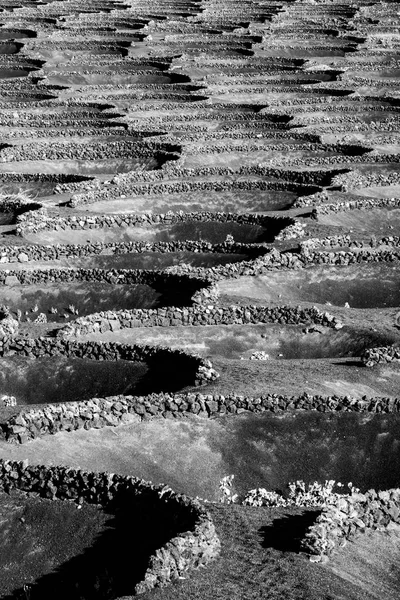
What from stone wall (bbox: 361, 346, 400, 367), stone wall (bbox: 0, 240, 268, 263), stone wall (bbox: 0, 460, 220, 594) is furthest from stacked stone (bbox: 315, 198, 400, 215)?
stone wall (bbox: 0, 460, 220, 594)

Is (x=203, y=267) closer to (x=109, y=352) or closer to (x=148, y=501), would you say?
(x=109, y=352)

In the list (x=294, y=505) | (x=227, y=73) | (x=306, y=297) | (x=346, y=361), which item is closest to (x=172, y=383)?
(x=346, y=361)

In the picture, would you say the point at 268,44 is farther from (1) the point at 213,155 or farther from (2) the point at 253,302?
(2) the point at 253,302

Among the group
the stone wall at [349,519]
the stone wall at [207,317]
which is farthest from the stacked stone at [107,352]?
the stone wall at [349,519]

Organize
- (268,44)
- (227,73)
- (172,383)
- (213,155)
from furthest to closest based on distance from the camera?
(268,44) → (227,73) → (213,155) → (172,383)

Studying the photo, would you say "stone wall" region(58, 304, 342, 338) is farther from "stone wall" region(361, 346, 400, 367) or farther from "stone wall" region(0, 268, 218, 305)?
"stone wall" region(361, 346, 400, 367)

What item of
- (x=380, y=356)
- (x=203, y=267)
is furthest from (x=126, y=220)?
(x=380, y=356)
